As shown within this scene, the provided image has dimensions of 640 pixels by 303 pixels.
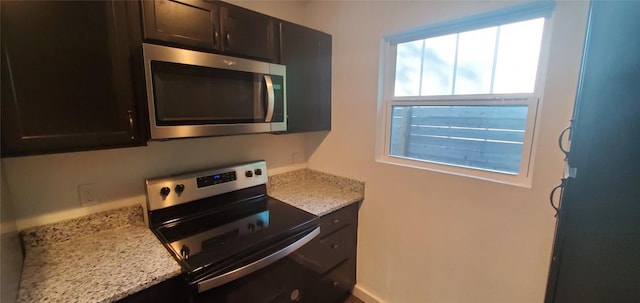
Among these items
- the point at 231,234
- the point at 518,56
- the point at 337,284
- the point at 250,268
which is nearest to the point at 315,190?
the point at 337,284

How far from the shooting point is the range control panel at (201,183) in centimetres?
144

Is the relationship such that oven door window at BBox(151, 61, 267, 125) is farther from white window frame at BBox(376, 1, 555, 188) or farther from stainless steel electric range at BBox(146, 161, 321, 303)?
white window frame at BBox(376, 1, 555, 188)

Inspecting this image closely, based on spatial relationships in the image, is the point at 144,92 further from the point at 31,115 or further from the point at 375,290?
the point at 375,290

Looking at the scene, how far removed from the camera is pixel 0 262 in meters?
0.70

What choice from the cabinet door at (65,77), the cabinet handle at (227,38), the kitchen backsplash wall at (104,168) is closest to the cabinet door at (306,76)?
the cabinet handle at (227,38)

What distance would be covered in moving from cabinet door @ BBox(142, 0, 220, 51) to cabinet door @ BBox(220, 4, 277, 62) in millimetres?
52

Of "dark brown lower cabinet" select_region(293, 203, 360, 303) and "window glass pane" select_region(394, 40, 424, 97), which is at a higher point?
"window glass pane" select_region(394, 40, 424, 97)

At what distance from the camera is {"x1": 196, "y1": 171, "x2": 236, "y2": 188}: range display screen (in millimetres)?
1602

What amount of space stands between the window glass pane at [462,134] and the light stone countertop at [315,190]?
0.44 meters

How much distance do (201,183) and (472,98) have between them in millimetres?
1654

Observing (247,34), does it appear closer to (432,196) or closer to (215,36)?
(215,36)

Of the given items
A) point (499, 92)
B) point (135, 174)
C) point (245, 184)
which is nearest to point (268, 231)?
point (245, 184)

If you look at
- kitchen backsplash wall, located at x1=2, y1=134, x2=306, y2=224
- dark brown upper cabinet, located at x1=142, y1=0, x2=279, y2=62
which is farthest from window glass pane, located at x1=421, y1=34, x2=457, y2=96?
kitchen backsplash wall, located at x1=2, y1=134, x2=306, y2=224

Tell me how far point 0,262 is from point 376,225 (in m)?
1.79
